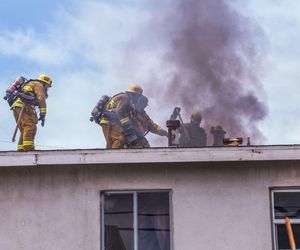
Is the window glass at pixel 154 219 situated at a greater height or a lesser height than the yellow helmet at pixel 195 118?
lesser

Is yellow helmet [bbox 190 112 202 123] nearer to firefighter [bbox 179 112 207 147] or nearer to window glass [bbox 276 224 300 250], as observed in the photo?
firefighter [bbox 179 112 207 147]

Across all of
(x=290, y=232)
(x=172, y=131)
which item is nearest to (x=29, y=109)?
(x=172, y=131)

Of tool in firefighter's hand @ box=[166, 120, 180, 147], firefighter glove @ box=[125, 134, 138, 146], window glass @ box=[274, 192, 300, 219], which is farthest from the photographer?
firefighter glove @ box=[125, 134, 138, 146]

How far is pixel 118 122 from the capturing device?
13531 millimetres

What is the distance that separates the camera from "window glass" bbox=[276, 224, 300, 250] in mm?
9344

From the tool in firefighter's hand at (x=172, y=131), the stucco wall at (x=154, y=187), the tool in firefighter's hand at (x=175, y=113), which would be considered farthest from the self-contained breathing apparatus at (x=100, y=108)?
the stucco wall at (x=154, y=187)

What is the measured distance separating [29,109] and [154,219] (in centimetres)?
483

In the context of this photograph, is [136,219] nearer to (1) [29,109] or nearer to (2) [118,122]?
(2) [118,122]

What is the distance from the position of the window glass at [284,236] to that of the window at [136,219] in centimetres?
145

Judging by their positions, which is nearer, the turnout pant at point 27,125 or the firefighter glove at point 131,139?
the firefighter glove at point 131,139

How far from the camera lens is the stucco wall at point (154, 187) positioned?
9375 millimetres

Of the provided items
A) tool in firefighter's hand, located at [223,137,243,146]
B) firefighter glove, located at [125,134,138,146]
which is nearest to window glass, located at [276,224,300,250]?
tool in firefighter's hand, located at [223,137,243,146]

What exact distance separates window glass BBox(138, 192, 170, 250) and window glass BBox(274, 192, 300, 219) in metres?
1.45

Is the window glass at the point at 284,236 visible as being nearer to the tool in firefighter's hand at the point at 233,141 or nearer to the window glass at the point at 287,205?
the window glass at the point at 287,205
